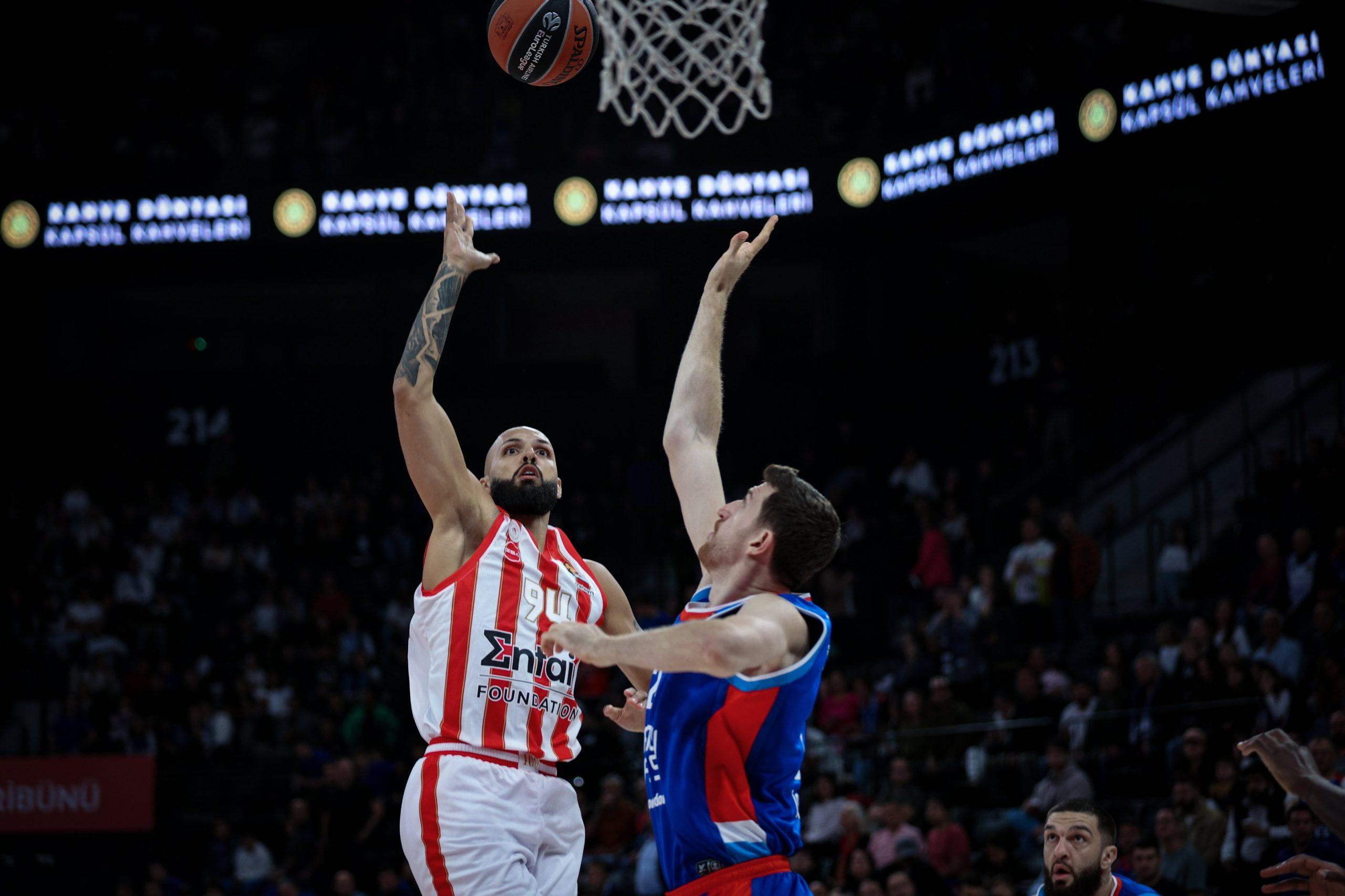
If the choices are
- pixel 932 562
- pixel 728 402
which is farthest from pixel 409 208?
pixel 932 562

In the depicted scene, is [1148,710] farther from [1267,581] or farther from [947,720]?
[1267,581]

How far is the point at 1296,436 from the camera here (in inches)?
658

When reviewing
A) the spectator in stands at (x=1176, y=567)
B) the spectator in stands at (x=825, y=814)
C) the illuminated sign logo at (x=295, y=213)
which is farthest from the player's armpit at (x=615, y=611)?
the illuminated sign logo at (x=295, y=213)

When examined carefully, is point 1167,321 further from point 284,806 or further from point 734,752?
point 734,752

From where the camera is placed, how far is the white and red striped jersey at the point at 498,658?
509cm

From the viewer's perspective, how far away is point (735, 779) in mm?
4203

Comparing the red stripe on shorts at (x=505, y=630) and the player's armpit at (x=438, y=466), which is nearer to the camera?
the red stripe on shorts at (x=505, y=630)

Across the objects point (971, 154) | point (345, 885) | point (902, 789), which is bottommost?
point (345, 885)

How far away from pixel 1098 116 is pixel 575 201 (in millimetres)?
6890

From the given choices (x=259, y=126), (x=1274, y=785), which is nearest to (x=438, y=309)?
(x=1274, y=785)

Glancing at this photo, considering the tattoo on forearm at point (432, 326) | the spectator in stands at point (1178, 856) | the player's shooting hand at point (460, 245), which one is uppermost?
the player's shooting hand at point (460, 245)

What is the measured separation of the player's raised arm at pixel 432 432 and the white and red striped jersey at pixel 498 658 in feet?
0.50

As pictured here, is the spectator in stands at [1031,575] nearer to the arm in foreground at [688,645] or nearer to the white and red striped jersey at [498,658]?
the white and red striped jersey at [498,658]

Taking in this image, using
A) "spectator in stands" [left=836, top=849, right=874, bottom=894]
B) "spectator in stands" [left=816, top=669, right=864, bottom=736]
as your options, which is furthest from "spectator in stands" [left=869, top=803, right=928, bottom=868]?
"spectator in stands" [left=816, top=669, right=864, bottom=736]
